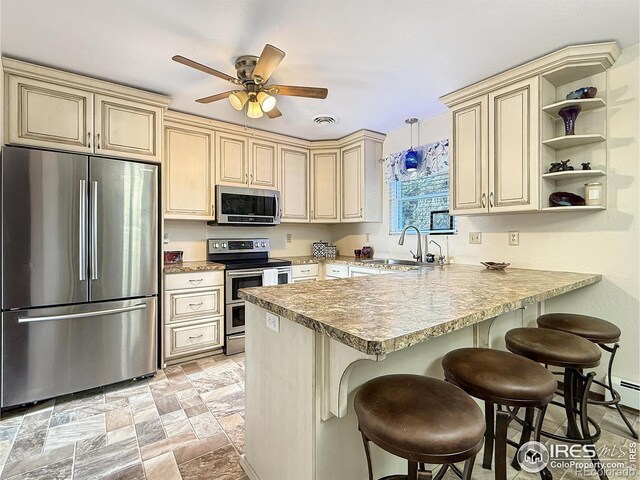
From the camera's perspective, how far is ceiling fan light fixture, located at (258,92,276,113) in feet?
6.80

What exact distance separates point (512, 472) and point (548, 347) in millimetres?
684

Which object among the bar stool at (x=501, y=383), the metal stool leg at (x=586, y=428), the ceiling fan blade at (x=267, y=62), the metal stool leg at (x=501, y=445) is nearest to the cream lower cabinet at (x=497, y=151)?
the metal stool leg at (x=586, y=428)

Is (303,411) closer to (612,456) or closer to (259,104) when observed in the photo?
(612,456)

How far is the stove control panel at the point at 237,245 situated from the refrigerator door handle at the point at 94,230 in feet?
4.20

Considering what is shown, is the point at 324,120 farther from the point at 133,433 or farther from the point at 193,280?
the point at 133,433

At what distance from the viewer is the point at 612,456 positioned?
162cm

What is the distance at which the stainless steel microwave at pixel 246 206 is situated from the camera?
3302 millimetres

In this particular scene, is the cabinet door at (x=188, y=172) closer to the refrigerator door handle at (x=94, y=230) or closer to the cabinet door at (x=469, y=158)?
the refrigerator door handle at (x=94, y=230)

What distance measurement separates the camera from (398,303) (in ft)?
4.18

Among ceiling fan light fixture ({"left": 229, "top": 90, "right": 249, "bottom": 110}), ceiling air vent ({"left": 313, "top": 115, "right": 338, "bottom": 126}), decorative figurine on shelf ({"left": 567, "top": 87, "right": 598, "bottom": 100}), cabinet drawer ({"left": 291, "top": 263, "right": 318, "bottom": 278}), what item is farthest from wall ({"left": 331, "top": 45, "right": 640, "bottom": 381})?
ceiling fan light fixture ({"left": 229, "top": 90, "right": 249, "bottom": 110})

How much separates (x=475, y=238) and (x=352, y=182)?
5.28 ft

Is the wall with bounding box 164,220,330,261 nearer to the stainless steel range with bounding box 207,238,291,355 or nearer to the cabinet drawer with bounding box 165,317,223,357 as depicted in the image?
the stainless steel range with bounding box 207,238,291,355

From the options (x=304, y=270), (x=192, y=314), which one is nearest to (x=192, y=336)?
(x=192, y=314)

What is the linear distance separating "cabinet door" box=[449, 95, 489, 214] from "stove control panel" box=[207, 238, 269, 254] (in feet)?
7.29
